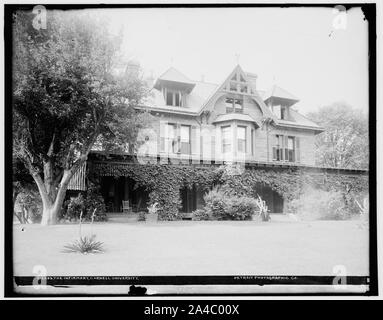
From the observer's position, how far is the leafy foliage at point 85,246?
5.55 m

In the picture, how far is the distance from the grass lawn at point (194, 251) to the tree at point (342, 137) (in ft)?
3.15

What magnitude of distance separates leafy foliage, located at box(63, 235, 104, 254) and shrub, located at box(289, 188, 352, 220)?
3.04 metres

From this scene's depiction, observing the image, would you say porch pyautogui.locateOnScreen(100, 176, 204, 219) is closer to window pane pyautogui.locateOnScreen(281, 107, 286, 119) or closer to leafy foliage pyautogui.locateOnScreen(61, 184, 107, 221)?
leafy foliage pyautogui.locateOnScreen(61, 184, 107, 221)

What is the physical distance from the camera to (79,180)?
6023 millimetres

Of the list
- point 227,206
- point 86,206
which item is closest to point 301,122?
point 227,206

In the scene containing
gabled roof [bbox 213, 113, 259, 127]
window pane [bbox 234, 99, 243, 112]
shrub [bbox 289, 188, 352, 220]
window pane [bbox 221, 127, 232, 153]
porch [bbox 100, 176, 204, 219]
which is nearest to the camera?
shrub [bbox 289, 188, 352, 220]

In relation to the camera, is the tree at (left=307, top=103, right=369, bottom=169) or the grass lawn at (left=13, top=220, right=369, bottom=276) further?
the tree at (left=307, top=103, right=369, bottom=169)

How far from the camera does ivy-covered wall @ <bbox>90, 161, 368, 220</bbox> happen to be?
20.2 ft

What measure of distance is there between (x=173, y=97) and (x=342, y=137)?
277 cm

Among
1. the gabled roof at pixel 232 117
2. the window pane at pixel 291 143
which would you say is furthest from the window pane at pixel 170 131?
the window pane at pixel 291 143

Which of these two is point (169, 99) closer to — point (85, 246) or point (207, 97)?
point (207, 97)

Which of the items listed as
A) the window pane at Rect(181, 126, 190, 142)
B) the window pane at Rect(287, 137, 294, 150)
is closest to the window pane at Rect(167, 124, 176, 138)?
the window pane at Rect(181, 126, 190, 142)
